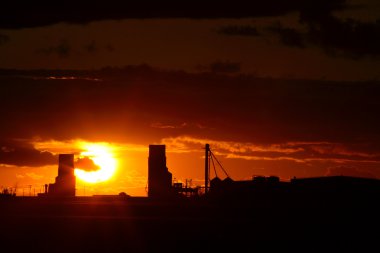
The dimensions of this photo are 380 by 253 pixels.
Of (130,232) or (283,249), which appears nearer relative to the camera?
(283,249)

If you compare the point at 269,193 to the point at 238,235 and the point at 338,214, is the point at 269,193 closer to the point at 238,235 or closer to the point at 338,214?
the point at 338,214

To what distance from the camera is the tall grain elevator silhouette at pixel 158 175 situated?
8100cm

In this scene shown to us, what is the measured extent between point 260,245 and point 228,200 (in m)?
29.6

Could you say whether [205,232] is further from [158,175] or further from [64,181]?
[64,181]

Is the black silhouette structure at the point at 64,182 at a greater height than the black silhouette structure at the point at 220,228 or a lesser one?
greater

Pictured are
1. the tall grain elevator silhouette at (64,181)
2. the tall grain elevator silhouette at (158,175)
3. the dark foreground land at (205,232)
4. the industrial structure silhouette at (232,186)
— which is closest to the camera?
the dark foreground land at (205,232)

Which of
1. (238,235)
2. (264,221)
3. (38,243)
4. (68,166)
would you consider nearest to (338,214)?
(264,221)

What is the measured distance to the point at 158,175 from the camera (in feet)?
269

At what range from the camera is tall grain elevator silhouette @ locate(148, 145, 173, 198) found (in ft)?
266

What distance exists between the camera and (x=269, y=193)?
59.5 metres

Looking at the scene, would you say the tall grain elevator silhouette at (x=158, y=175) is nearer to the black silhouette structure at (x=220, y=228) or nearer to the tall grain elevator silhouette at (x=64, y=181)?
the tall grain elevator silhouette at (x=64, y=181)

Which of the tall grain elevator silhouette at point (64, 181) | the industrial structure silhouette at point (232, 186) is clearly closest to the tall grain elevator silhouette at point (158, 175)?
the industrial structure silhouette at point (232, 186)

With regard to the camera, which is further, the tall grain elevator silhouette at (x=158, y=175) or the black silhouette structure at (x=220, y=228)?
the tall grain elevator silhouette at (x=158, y=175)

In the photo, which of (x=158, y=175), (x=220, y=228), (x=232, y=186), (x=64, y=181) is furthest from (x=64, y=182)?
(x=220, y=228)
